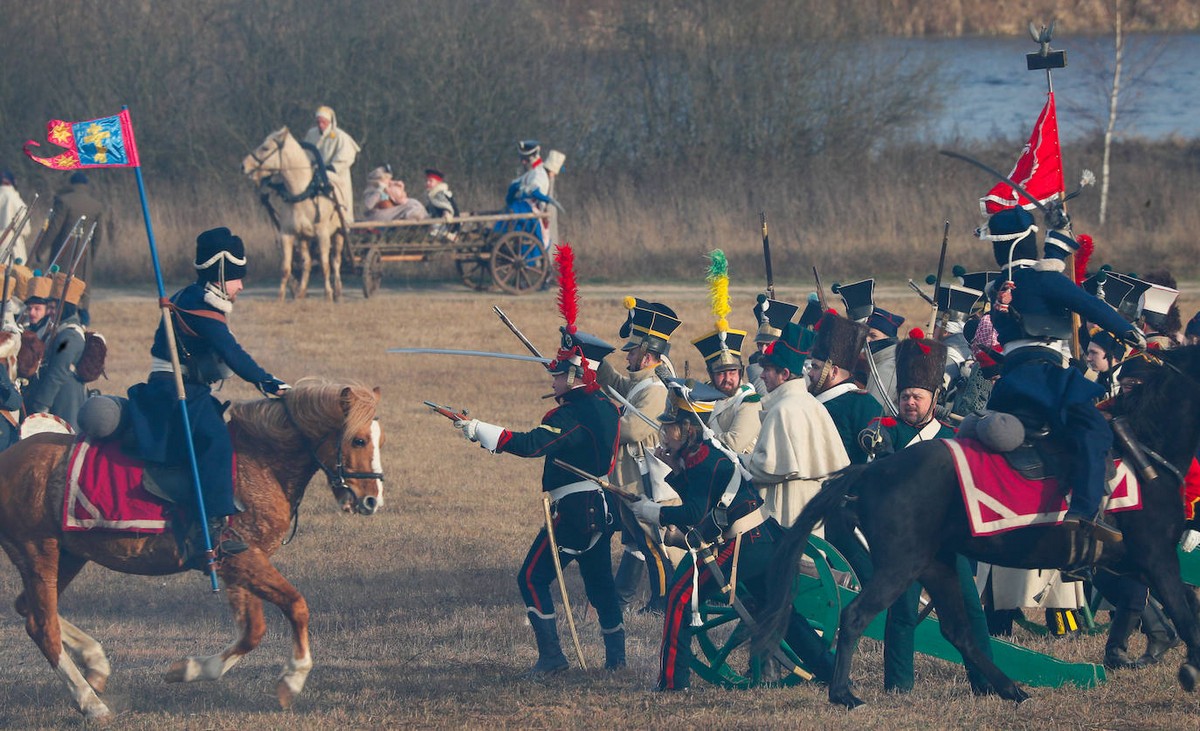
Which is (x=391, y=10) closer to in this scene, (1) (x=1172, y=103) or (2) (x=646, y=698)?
(1) (x=1172, y=103)

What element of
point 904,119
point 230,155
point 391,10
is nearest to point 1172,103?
point 904,119

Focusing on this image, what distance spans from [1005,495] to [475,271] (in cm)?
1860

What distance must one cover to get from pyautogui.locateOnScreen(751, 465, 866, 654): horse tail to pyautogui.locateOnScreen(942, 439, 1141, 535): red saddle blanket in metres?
0.49

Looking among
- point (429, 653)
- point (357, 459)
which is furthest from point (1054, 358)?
point (429, 653)

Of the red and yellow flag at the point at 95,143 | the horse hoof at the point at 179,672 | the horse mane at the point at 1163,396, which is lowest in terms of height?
the horse hoof at the point at 179,672

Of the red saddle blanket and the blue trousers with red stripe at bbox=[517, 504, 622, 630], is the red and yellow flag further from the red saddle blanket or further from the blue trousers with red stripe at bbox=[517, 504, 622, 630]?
the red saddle blanket

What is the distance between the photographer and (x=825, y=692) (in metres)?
7.58

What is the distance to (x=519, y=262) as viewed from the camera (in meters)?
23.8

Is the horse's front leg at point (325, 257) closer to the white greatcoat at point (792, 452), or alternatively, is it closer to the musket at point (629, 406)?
the musket at point (629, 406)

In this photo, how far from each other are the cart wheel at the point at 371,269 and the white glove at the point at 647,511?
15910 millimetres

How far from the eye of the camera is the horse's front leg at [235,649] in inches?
304

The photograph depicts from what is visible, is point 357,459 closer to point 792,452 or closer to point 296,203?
point 792,452

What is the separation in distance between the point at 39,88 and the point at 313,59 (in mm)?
5586

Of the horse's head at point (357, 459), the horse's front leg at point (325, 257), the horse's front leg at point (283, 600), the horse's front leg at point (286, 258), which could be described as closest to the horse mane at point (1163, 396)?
the horse's head at point (357, 459)
